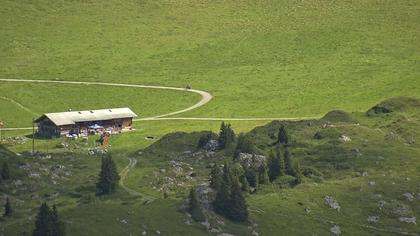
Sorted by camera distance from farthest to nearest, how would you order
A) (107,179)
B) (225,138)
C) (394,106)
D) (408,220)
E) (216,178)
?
(394,106), (225,138), (216,178), (408,220), (107,179)

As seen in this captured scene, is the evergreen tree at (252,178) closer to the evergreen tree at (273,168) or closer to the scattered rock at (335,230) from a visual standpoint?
the evergreen tree at (273,168)

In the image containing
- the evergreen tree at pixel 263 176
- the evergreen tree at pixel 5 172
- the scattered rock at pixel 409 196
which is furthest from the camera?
the evergreen tree at pixel 263 176

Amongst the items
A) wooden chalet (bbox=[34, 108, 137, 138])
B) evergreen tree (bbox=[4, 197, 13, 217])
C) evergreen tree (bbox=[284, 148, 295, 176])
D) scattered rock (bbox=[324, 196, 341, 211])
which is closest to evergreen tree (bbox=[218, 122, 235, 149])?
evergreen tree (bbox=[284, 148, 295, 176])

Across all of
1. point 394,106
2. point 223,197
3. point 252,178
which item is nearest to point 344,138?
point 252,178

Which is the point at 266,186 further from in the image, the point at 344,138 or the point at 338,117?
the point at 338,117

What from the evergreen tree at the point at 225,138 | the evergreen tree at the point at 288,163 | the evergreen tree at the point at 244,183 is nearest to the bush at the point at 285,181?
the evergreen tree at the point at 288,163

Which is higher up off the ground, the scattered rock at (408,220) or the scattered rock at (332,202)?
the scattered rock at (332,202)
